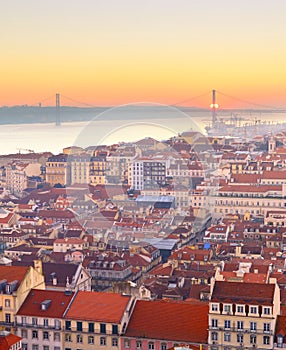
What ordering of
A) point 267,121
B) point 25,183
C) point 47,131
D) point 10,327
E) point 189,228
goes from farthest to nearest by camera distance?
point 267,121
point 47,131
point 25,183
point 189,228
point 10,327

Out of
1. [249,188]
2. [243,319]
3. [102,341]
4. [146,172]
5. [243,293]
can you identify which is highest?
[146,172]

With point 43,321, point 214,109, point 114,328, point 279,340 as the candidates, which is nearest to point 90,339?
point 114,328

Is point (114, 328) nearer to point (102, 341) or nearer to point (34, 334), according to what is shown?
point (102, 341)

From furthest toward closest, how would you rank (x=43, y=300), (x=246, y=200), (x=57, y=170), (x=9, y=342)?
(x=57, y=170)
(x=246, y=200)
(x=43, y=300)
(x=9, y=342)

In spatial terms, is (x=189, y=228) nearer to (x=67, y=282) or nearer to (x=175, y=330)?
(x=67, y=282)

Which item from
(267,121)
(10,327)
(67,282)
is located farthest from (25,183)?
(267,121)
